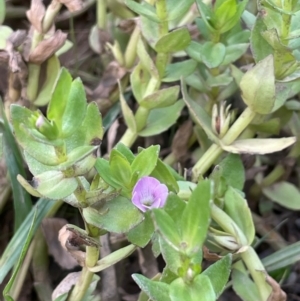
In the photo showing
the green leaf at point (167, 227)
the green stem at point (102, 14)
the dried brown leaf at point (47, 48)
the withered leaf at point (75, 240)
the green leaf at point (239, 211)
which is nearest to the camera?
the green leaf at point (167, 227)

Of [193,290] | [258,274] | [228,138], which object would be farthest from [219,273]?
[228,138]

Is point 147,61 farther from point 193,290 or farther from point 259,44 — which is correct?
point 193,290

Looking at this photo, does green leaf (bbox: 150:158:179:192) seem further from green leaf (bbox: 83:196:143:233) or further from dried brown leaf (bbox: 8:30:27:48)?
dried brown leaf (bbox: 8:30:27:48)

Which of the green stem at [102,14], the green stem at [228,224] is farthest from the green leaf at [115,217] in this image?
the green stem at [102,14]

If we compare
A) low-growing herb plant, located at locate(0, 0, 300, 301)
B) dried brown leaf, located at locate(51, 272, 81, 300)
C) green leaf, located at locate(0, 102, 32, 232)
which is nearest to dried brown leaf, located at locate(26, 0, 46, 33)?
low-growing herb plant, located at locate(0, 0, 300, 301)

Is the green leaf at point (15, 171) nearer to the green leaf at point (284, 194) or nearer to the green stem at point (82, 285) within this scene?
the green stem at point (82, 285)
